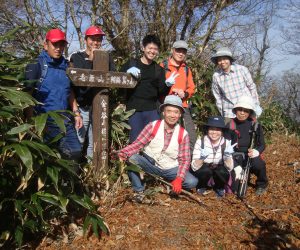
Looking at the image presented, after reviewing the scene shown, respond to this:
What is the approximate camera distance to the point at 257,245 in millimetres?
3330

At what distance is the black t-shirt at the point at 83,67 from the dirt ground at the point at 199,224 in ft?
4.07

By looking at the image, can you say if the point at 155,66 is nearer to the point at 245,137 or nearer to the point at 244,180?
the point at 245,137

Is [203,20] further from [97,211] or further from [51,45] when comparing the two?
[97,211]

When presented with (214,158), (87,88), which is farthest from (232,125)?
(87,88)

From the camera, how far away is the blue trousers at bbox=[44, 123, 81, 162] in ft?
11.9

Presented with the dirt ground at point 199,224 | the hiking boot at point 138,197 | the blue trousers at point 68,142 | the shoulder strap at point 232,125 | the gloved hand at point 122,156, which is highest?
the shoulder strap at point 232,125

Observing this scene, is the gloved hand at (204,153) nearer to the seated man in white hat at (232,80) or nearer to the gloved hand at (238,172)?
the gloved hand at (238,172)

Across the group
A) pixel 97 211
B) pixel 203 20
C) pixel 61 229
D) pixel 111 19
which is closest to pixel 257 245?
pixel 97 211

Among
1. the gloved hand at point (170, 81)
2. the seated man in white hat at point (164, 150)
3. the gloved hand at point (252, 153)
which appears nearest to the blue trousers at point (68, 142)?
the seated man in white hat at point (164, 150)

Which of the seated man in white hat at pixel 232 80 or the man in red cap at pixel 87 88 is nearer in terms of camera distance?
the man in red cap at pixel 87 88

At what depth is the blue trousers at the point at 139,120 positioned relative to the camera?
4539 mm

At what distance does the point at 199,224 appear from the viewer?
367 cm

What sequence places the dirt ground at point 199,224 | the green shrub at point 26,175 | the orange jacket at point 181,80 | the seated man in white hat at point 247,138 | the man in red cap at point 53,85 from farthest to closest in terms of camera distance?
the orange jacket at point 181,80, the seated man in white hat at point 247,138, the man in red cap at point 53,85, the dirt ground at point 199,224, the green shrub at point 26,175

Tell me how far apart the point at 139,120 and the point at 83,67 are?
40.8 inches
